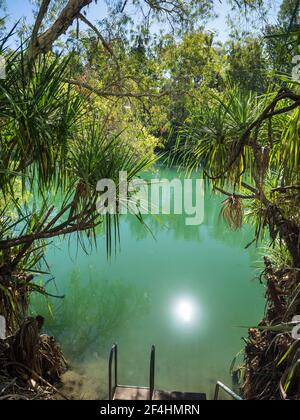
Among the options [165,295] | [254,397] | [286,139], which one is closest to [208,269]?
[165,295]

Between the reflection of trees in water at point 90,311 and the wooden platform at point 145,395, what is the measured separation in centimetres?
181

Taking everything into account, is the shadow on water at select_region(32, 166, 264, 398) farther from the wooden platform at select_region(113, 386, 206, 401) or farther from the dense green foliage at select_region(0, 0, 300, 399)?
the wooden platform at select_region(113, 386, 206, 401)

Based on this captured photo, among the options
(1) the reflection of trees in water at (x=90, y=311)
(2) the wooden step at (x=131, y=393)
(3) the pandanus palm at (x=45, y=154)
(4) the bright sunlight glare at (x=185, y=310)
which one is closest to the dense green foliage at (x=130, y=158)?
(3) the pandanus palm at (x=45, y=154)

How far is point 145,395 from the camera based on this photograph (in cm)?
→ 318

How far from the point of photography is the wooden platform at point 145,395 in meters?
3.07

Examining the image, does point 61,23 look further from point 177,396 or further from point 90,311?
point 90,311

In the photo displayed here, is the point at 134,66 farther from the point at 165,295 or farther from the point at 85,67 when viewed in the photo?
the point at 165,295

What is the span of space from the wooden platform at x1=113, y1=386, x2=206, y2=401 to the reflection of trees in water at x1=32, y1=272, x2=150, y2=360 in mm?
1807

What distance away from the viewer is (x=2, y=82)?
2.17 metres

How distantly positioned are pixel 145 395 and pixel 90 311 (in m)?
3.26

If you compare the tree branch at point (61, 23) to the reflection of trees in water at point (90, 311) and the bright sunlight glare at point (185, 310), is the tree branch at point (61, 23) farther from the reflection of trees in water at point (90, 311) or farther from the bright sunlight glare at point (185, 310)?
the bright sunlight glare at point (185, 310)

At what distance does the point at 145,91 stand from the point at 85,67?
1.00 meters

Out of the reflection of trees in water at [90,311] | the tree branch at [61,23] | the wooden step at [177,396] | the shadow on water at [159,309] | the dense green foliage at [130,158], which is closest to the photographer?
the dense green foliage at [130,158]
